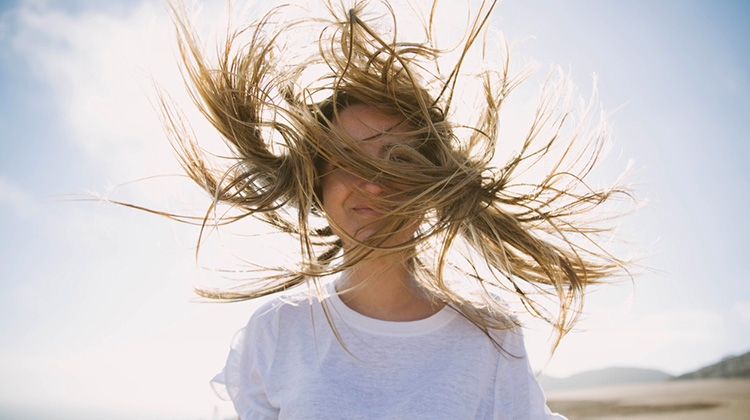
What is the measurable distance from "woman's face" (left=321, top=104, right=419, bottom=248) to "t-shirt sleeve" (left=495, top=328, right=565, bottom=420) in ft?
1.92

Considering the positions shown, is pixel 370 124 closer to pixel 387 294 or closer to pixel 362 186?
pixel 362 186

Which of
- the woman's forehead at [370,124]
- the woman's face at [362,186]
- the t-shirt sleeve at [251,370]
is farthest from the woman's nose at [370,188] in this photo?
the t-shirt sleeve at [251,370]

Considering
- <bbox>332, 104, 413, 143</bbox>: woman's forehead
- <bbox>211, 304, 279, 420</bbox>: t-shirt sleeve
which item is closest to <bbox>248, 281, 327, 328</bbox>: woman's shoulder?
<bbox>211, 304, 279, 420</bbox>: t-shirt sleeve

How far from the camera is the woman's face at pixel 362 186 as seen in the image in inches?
86.4

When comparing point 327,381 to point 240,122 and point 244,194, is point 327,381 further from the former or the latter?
point 240,122

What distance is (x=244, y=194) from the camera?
2510 mm

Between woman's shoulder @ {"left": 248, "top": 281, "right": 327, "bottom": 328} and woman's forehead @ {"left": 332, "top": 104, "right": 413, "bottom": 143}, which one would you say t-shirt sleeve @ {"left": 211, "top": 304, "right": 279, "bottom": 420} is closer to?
woman's shoulder @ {"left": 248, "top": 281, "right": 327, "bottom": 328}

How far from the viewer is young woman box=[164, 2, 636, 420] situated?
6.96 ft

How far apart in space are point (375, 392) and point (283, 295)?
640 mm

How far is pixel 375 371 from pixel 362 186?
0.68m

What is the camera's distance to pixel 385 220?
2217 mm

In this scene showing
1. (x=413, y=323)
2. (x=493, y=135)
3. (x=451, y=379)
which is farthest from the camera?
(x=493, y=135)

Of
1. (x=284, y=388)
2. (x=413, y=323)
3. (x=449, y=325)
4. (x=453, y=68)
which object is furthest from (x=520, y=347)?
(x=453, y=68)

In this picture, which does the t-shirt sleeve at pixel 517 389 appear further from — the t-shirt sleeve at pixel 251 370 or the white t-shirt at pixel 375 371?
the t-shirt sleeve at pixel 251 370
